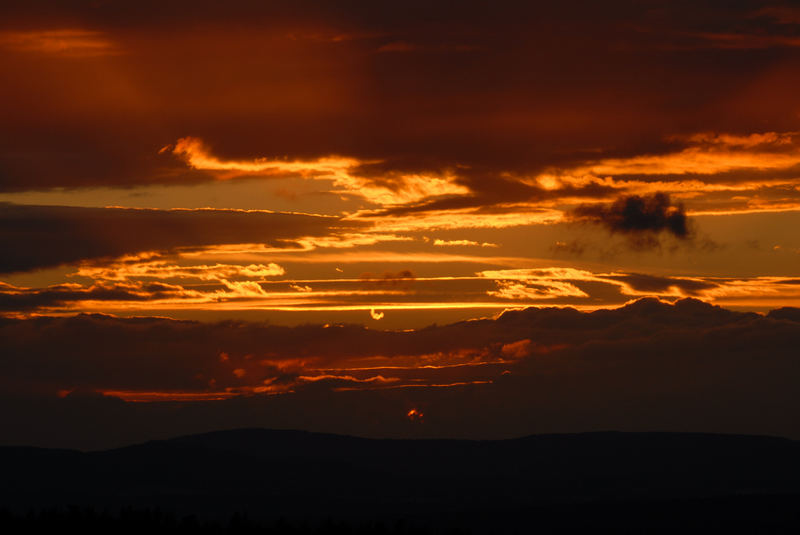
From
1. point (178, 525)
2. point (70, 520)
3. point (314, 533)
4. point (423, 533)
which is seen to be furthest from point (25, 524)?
point (423, 533)

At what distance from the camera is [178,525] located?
534ft

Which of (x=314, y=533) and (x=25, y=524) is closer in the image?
(x=25, y=524)

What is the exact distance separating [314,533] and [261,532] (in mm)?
12169

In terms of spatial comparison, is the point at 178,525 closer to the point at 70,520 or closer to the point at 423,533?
the point at 70,520

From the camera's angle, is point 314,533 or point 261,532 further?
point 314,533

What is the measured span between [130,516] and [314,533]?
24119mm

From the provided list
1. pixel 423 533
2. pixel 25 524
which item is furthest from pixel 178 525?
pixel 423 533

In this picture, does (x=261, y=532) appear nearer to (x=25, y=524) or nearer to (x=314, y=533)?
(x=314, y=533)

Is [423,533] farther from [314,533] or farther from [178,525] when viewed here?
[178,525]

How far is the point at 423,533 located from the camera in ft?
550

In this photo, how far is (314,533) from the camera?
16575cm

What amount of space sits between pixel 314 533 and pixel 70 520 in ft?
101

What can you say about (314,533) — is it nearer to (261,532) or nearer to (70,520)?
(261,532)

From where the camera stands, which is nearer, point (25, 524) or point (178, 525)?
point (25, 524)
